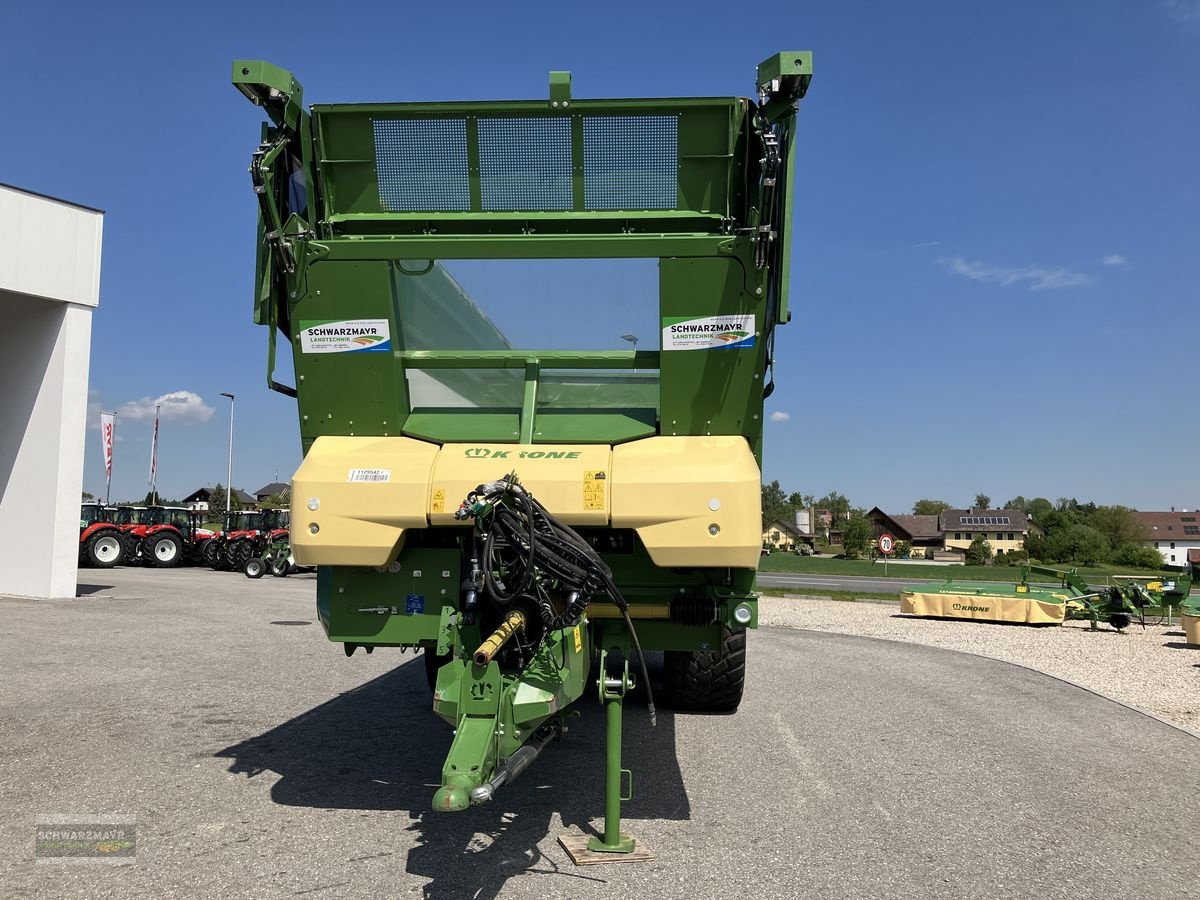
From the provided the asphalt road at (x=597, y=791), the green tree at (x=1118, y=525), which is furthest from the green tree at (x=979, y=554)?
the asphalt road at (x=597, y=791)

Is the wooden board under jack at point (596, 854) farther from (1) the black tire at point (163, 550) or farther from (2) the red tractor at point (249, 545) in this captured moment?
(1) the black tire at point (163, 550)

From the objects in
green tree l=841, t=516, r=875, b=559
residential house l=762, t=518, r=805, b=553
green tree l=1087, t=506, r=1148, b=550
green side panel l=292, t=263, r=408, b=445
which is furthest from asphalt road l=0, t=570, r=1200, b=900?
residential house l=762, t=518, r=805, b=553

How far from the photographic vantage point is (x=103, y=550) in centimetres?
2356

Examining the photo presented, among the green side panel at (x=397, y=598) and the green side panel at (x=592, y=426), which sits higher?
the green side panel at (x=592, y=426)

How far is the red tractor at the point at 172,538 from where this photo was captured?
25.6 meters

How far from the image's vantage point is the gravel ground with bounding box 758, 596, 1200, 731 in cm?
961

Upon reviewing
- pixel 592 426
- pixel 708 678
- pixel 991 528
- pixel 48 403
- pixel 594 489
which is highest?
pixel 48 403

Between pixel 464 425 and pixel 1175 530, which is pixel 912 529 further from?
pixel 464 425

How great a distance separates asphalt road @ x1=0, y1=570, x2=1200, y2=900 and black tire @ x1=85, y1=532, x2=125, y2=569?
15999 millimetres

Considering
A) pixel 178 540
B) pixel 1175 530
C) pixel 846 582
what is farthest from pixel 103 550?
pixel 1175 530

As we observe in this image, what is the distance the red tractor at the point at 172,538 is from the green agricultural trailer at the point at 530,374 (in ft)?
78.3

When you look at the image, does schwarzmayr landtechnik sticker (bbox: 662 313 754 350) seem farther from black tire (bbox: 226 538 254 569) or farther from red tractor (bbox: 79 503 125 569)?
black tire (bbox: 226 538 254 569)

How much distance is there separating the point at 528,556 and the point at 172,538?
84.1ft

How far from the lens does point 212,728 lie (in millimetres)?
6316
